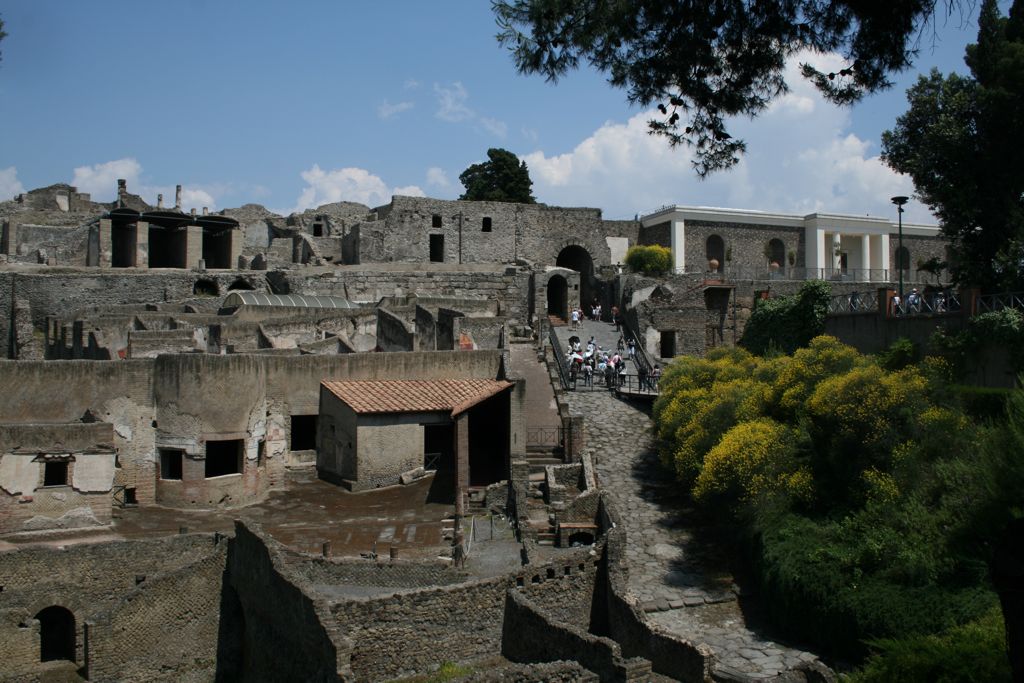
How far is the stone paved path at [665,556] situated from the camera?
1527 centimetres

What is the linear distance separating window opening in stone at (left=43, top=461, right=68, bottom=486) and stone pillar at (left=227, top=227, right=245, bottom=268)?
23504mm

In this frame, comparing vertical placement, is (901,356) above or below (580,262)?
below

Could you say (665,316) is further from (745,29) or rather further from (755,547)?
(745,29)

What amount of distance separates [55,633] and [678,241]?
115ft

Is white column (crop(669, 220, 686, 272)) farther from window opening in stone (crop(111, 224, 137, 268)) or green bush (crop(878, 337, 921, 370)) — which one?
green bush (crop(878, 337, 921, 370))

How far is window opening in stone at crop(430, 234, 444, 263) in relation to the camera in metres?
46.8

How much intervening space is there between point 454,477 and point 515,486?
9.33ft

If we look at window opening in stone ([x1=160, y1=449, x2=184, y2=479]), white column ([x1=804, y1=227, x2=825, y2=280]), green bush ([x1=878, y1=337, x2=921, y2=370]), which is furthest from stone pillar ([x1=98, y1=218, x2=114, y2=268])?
white column ([x1=804, y1=227, x2=825, y2=280])

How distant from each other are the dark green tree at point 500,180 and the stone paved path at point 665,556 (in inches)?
1363

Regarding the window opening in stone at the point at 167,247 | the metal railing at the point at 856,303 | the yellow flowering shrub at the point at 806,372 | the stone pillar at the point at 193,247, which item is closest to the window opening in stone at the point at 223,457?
the yellow flowering shrub at the point at 806,372

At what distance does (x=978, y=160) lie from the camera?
2181 cm

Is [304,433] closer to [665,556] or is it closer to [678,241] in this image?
[665,556]

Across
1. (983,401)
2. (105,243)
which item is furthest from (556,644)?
(105,243)

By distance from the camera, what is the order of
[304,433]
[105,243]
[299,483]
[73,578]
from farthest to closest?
[105,243] → [304,433] → [299,483] → [73,578]
